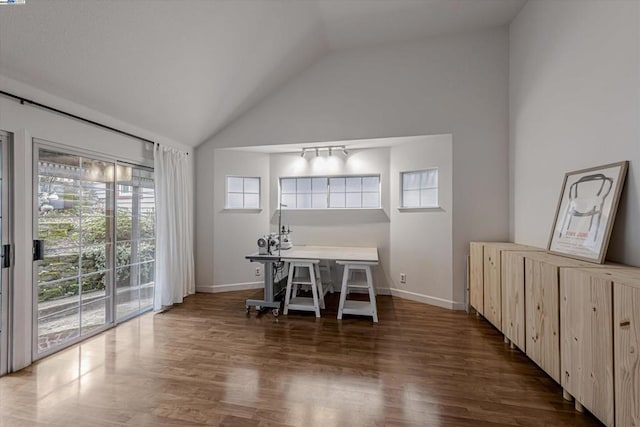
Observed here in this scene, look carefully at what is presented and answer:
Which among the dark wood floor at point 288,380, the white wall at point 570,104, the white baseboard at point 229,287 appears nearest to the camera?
the dark wood floor at point 288,380

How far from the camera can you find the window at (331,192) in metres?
4.70

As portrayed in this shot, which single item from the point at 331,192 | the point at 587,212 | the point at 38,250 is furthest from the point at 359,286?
the point at 38,250

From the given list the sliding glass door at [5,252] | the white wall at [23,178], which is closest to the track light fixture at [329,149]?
the white wall at [23,178]

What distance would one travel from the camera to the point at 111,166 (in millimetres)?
3277

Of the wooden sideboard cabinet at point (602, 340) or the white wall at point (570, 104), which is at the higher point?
the white wall at point (570, 104)

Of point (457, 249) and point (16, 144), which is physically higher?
point (16, 144)


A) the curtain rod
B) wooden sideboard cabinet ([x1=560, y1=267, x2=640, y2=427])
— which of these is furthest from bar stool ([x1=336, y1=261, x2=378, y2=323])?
the curtain rod

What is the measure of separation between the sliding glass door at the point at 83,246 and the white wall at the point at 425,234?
12.0 ft

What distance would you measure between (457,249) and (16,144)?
4728mm

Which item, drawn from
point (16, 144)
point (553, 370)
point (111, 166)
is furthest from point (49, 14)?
point (553, 370)

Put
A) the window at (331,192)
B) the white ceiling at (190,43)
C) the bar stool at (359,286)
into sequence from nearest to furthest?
1. the white ceiling at (190,43)
2. the bar stool at (359,286)
3. the window at (331,192)

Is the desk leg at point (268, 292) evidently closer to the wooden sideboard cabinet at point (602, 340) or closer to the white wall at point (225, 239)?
the white wall at point (225, 239)

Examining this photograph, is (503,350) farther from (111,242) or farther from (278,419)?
(111,242)

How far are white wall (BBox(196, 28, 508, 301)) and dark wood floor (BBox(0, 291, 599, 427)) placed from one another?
1.56m
